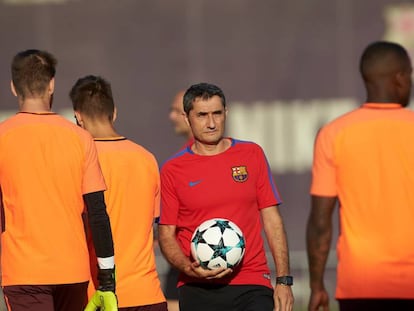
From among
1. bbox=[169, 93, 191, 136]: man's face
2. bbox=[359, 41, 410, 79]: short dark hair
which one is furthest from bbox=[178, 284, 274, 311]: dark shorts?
bbox=[169, 93, 191, 136]: man's face

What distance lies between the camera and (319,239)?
6.70 meters

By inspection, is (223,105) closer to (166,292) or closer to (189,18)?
(166,292)

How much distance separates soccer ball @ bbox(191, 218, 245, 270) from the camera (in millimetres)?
7684

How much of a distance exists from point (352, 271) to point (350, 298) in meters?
0.14

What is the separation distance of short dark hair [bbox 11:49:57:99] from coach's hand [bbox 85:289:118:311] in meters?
1.17

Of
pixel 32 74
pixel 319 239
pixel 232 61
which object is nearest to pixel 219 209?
pixel 319 239

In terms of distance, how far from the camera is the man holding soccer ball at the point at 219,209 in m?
7.82

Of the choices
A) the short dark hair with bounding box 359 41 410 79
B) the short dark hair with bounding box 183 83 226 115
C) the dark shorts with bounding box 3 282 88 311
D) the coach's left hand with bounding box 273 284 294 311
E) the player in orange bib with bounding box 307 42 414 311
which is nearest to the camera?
the player in orange bib with bounding box 307 42 414 311

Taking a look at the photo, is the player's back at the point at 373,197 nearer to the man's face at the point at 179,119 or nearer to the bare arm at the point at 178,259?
the bare arm at the point at 178,259

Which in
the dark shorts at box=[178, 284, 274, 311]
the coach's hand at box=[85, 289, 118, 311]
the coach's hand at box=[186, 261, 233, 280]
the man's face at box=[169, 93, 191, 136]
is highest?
the man's face at box=[169, 93, 191, 136]

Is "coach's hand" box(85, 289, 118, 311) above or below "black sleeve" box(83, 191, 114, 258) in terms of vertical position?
below

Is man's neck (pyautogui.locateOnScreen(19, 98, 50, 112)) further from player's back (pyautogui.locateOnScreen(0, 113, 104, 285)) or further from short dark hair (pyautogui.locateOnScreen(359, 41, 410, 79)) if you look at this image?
short dark hair (pyautogui.locateOnScreen(359, 41, 410, 79))

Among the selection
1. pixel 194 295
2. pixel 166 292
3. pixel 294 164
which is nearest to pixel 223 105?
pixel 194 295

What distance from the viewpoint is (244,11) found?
1323 centimetres
